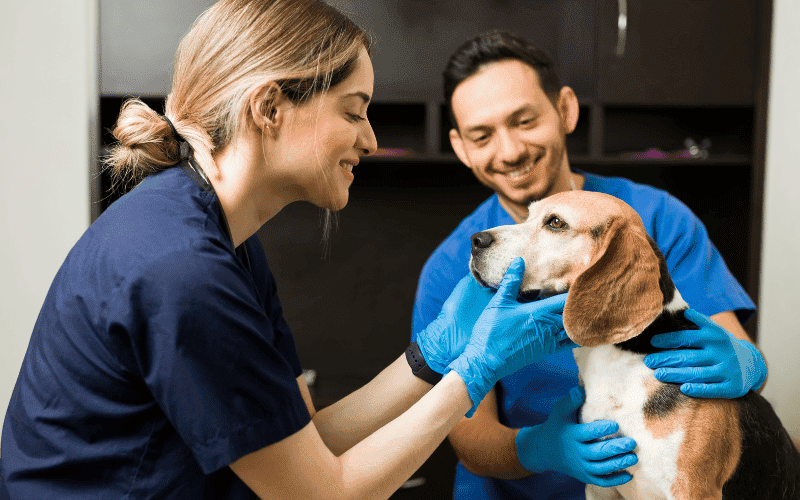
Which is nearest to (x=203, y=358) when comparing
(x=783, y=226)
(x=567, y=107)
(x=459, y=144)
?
(x=459, y=144)

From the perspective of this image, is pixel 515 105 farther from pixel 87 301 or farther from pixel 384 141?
pixel 384 141

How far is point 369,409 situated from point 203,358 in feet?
1.97

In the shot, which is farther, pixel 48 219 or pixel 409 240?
pixel 409 240

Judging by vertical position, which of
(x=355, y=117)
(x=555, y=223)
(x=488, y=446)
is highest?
(x=355, y=117)

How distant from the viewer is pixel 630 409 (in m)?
1.10

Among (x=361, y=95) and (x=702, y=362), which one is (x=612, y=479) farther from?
(x=361, y=95)

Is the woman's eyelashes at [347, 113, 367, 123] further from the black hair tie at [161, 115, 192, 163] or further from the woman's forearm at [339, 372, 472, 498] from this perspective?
the woman's forearm at [339, 372, 472, 498]

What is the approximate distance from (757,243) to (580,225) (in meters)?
1.91

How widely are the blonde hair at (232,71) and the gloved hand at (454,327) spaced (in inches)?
21.8

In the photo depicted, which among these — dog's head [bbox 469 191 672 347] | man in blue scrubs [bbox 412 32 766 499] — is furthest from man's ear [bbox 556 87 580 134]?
dog's head [bbox 469 191 672 347]

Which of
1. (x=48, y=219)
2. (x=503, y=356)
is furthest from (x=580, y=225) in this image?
(x=48, y=219)

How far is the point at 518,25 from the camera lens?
264 cm

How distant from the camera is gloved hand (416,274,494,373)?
51.1 inches

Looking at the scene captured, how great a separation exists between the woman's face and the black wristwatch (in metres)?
0.41
